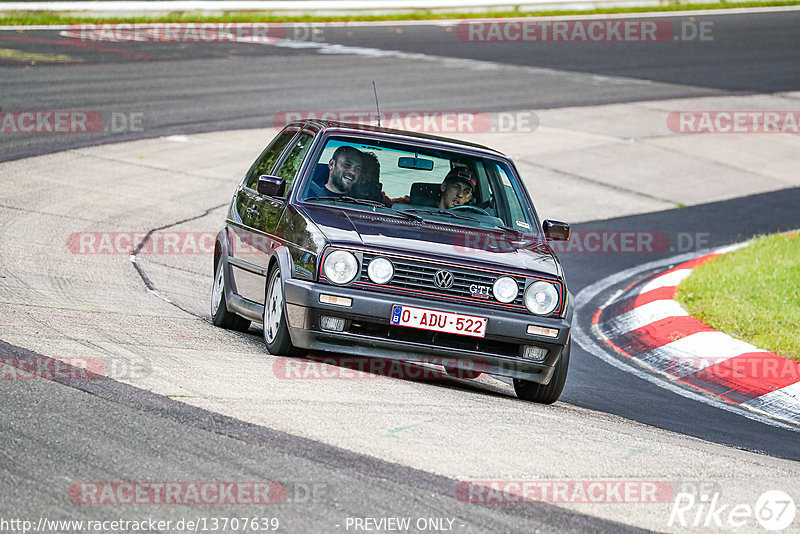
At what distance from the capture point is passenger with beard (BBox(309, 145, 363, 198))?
7711mm

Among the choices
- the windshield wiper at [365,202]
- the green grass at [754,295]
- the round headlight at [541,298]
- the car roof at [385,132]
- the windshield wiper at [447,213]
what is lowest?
the green grass at [754,295]

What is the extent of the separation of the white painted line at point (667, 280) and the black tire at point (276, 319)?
476 centimetres

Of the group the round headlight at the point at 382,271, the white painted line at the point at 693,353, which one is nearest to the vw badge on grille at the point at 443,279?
the round headlight at the point at 382,271

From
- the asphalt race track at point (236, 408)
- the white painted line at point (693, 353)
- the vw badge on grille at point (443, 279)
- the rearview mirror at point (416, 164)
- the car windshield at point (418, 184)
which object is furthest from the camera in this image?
the white painted line at point (693, 353)

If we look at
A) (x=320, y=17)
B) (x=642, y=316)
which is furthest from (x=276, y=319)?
(x=320, y=17)

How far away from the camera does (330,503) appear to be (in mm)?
4363

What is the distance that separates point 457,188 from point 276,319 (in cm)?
160

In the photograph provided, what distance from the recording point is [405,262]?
22.3 ft

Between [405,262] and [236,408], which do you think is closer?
[236,408]

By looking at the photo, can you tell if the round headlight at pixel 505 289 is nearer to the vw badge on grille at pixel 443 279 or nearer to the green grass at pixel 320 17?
the vw badge on grille at pixel 443 279

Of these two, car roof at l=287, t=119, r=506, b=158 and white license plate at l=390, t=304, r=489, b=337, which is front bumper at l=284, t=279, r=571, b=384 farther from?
car roof at l=287, t=119, r=506, b=158

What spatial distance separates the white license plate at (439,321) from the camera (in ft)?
22.0

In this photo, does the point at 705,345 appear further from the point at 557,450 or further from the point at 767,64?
the point at 767,64

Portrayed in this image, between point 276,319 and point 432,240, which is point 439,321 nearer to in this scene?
point 432,240
